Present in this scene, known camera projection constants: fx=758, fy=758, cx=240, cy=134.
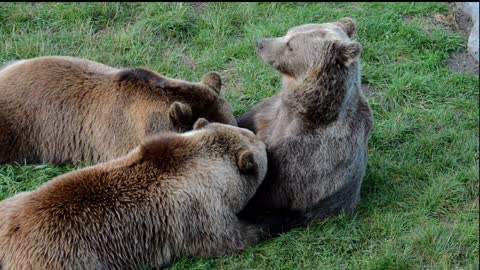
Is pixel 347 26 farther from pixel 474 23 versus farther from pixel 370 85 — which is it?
pixel 474 23

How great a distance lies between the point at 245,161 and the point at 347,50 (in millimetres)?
1263

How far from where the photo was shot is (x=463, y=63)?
922 centimetres

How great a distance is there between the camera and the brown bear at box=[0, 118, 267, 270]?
5.59 metres

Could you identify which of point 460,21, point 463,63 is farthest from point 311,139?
point 460,21

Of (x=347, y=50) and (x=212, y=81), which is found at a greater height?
(x=347, y=50)

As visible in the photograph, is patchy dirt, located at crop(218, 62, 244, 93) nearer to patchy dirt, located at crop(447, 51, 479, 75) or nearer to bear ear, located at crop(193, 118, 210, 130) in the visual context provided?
bear ear, located at crop(193, 118, 210, 130)

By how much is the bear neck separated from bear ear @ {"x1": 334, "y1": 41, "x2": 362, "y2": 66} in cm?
10

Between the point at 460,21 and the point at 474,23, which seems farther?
the point at 460,21

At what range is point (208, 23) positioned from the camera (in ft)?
31.6

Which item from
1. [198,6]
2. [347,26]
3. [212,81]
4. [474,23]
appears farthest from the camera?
[198,6]

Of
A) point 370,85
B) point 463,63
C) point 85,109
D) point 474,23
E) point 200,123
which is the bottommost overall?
point 370,85

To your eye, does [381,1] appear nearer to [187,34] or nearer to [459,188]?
[187,34]

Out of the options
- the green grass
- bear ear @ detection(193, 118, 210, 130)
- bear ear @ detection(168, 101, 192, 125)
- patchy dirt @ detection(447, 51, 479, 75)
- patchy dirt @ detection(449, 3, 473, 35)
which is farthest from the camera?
patchy dirt @ detection(449, 3, 473, 35)

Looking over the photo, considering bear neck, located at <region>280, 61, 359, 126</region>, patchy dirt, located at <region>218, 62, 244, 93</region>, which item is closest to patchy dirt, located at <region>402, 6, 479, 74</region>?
patchy dirt, located at <region>218, 62, 244, 93</region>
